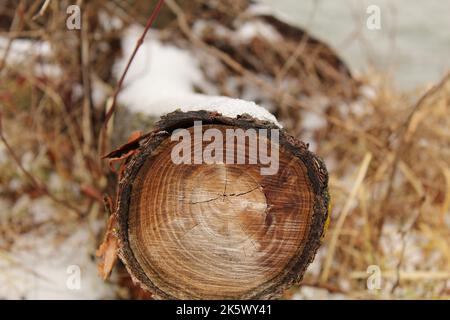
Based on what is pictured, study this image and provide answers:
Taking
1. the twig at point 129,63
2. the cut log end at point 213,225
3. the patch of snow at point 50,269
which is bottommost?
the patch of snow at point 50,269

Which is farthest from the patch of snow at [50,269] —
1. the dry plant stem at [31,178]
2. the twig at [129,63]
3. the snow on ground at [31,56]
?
the snow on ground at [31,56]

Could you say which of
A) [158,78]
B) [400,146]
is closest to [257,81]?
[158,78]

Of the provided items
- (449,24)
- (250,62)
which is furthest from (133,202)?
(449,24)

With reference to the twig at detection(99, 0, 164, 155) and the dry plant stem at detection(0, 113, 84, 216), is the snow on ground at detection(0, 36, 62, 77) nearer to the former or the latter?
the dry plant stem at detection(0, 113, 84, 216)

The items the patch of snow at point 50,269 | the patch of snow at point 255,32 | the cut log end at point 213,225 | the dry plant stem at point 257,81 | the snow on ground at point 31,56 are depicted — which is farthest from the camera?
the patch of snow at point 255,32

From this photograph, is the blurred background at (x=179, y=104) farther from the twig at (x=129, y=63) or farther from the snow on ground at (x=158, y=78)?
the twig at (x=129, y=63)

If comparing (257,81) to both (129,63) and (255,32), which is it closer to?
(255,32)
